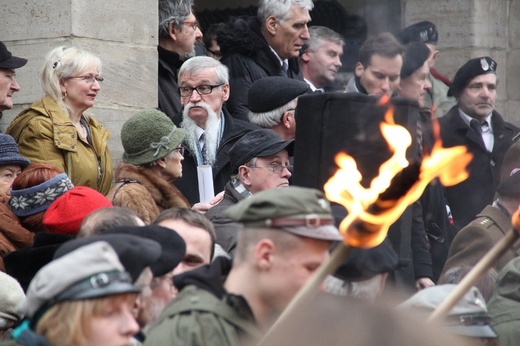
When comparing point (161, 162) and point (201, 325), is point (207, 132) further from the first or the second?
point (201, 325)

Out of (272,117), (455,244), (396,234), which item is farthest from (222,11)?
(396,234)

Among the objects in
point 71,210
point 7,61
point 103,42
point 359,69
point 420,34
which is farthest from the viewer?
point 420,34

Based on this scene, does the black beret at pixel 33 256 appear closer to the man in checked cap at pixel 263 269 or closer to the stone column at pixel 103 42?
the man in checked cap at pixel 263 269

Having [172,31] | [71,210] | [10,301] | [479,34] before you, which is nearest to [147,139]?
[71,210]

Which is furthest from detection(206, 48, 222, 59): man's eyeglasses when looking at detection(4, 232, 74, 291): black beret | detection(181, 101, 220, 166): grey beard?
detection(4, 232, 74, 291): black beret

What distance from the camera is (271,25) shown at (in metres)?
8.88

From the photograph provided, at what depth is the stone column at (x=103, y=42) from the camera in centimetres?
837

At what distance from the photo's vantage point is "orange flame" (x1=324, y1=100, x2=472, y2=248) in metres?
3.90

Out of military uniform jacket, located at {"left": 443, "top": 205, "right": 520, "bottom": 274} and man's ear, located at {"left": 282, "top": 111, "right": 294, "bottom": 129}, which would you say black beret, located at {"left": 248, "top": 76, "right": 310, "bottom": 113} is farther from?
military uniform jacket, located at {"left": 443, "top": 205, "right": 520, "bottom": 274}

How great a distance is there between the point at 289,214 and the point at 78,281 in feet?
2.19

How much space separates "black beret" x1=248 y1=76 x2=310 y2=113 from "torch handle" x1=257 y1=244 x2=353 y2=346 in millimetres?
3892

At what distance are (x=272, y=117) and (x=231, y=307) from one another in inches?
142

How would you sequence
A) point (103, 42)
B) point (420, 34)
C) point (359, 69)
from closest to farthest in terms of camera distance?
point (103, 42), point (359, 69), point (420, 34)

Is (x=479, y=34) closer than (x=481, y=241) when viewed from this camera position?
No
